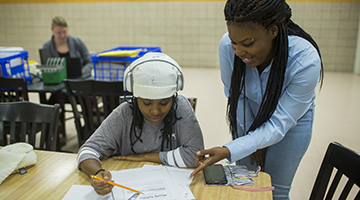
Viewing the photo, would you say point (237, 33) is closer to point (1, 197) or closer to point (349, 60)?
point (1, 197)

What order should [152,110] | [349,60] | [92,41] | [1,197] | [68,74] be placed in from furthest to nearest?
[92,41] → [349,60] → [68,74] → [152,110] → [1,197]

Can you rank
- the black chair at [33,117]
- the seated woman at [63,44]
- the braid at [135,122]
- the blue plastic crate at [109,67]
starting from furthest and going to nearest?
1. the seated woman at [63,44]
2. the blue plastic crate at [109,67]
3. the black chair at [33,117]
4. the braid at [135,122]

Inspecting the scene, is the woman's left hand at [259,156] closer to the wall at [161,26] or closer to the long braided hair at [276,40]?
the long braided hair at [276,40]

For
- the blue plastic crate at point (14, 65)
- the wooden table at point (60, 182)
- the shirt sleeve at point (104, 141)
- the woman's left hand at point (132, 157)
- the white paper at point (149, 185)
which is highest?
the blue plastic crate at point (14, 65)

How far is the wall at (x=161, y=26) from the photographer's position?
651cm

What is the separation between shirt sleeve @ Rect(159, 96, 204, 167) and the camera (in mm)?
1263

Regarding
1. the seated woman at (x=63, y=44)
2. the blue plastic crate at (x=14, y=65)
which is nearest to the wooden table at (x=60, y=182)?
the blue plastic crate at (x=14, y=65)

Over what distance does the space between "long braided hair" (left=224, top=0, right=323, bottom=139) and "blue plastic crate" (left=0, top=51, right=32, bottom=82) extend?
89.1 inches

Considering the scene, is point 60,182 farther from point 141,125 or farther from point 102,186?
point 141,125

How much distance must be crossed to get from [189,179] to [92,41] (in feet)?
22.8

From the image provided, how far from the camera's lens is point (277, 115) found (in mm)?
1232

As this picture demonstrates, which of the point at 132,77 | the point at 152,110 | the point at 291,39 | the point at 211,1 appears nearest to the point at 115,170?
the point at 152,110

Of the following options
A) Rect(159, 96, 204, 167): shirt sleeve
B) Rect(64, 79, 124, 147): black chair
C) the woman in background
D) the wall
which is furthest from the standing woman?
the wall

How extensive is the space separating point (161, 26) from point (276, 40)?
6.27 m
